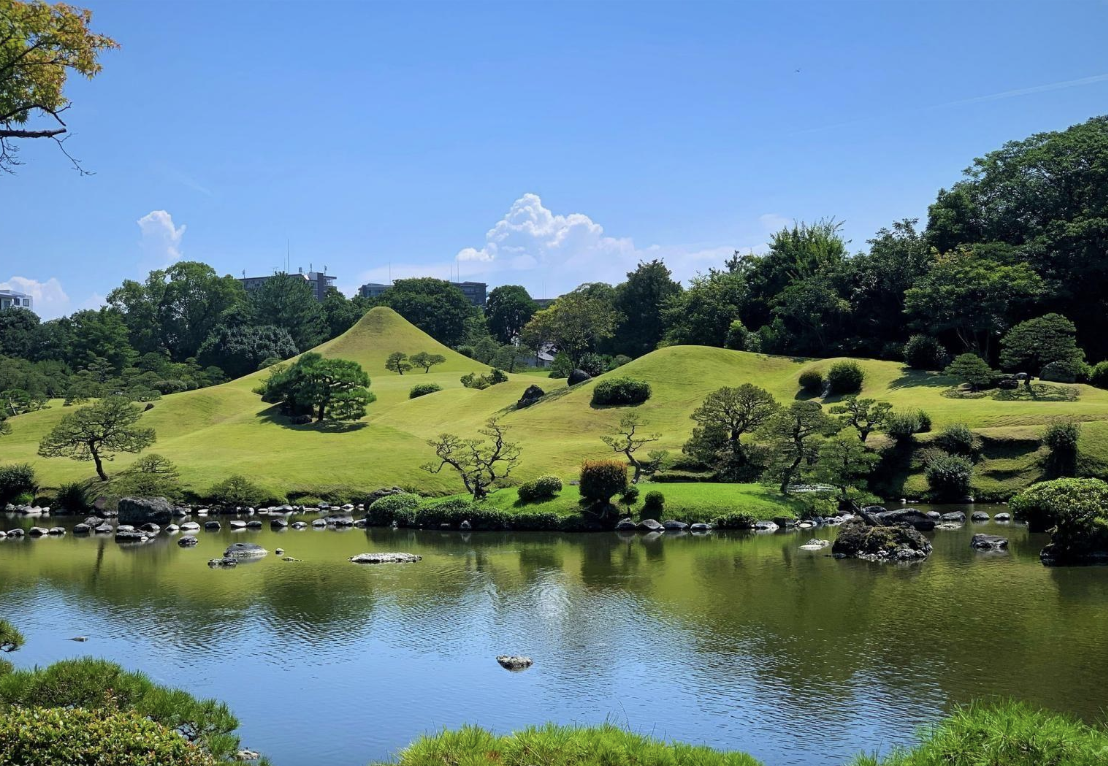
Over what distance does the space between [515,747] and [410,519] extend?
104 feet

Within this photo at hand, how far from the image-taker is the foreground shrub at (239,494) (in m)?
46.9

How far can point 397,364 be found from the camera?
104375 mm

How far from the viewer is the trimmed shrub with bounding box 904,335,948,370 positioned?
205 feet

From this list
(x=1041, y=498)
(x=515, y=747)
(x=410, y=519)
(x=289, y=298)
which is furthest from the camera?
(x=289, y=298)

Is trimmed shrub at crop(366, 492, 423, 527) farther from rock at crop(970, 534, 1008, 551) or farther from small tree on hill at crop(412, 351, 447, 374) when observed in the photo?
small tree on hill at crop(412, 351, 447, 374)

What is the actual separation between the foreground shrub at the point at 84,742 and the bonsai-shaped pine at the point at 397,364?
311 ft

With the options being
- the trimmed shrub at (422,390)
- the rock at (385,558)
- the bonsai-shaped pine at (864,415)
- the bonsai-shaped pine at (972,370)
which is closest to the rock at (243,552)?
the rock at (385,558)

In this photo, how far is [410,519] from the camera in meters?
41.9

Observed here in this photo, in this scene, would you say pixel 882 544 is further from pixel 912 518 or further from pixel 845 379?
pixel 845 379

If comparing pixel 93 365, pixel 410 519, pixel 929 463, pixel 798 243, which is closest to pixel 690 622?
pixel 410 519

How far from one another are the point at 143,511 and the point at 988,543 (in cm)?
3600

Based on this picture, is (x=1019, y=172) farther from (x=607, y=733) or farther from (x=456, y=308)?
→ (x=456, y=308)

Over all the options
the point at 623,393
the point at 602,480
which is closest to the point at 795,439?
the point at 602,480

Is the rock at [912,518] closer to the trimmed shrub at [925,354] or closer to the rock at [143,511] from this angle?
the trimmed shrub at [925,354]
